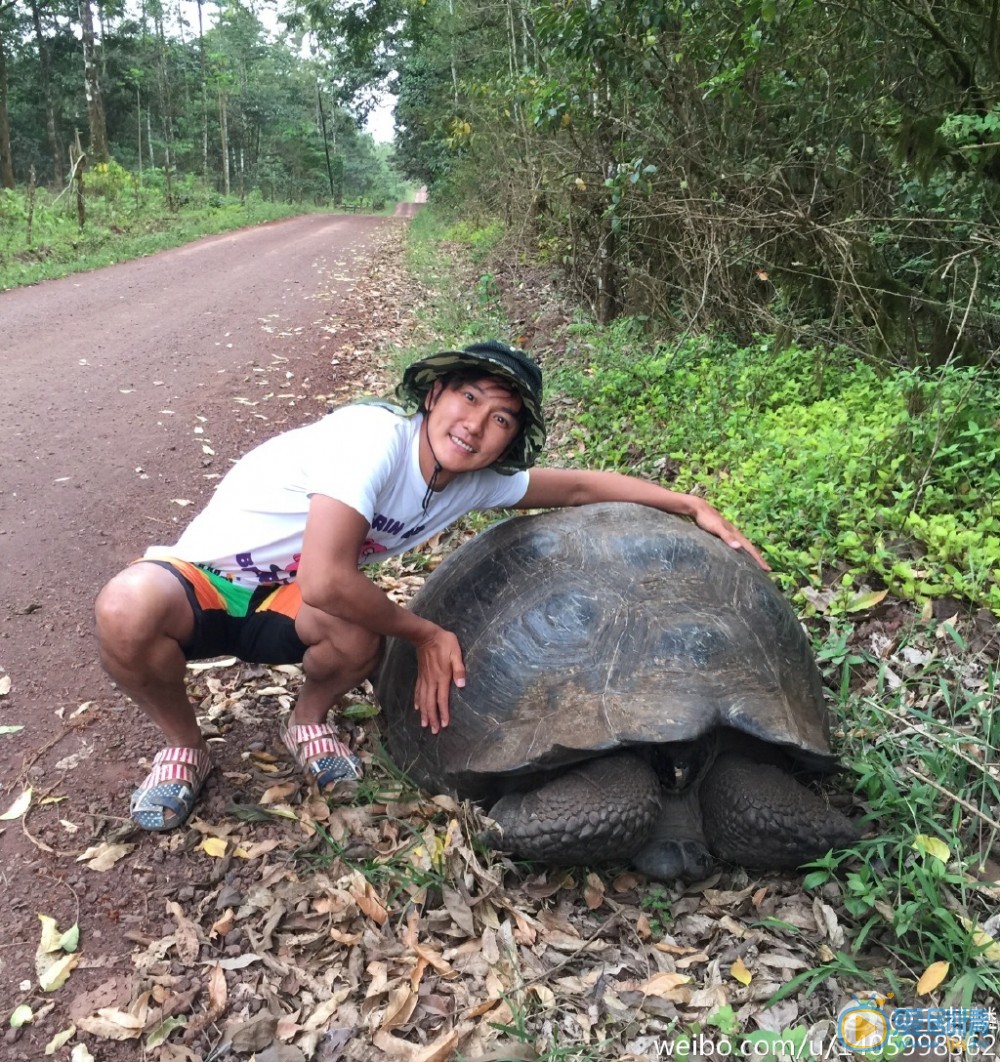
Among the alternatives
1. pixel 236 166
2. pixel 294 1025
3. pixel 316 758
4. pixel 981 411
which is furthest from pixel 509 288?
pixel 236 166

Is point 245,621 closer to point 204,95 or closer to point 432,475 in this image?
point 432,475

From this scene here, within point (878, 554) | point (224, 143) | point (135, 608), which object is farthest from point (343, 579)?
point (224, 143)

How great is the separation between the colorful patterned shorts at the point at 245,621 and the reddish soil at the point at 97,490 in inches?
24.5

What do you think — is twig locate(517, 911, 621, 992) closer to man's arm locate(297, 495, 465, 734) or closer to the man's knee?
man's arm locate(297, 495, 465, 734)

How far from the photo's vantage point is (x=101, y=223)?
1797 cm

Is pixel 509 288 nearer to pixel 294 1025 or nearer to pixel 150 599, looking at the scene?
pixel 150 599

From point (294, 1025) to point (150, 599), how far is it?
135 cm

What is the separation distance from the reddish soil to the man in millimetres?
326

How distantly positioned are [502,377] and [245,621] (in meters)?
1.34

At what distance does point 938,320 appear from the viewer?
5.42 metres

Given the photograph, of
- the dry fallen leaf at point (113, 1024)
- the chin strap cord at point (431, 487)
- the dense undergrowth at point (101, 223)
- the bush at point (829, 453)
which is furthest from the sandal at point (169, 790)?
the dense undergrowth at point (101, 223)

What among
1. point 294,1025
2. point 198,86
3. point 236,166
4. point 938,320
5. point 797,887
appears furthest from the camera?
point 236,166

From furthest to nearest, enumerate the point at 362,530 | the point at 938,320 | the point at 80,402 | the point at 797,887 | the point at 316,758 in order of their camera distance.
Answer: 1. the point at 80,402
2. the point at 938,320
3. the point at 316,758
4. the point at 797,887
5. the point at 362,530

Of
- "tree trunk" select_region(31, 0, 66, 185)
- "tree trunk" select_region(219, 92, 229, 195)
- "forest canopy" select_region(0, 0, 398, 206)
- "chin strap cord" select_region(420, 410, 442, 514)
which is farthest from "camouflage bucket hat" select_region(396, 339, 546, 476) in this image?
"tree trunk" select_region(219, 92, 229, 195)
